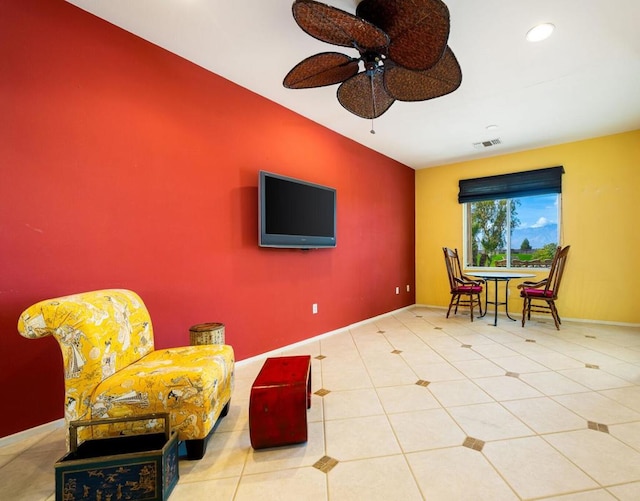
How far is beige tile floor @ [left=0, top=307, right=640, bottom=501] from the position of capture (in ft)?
4.34

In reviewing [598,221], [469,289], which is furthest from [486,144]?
[469,289]

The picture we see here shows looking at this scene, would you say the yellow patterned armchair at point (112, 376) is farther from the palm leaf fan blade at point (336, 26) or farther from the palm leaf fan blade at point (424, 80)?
the palm leaf fan blade at point (424, 80)

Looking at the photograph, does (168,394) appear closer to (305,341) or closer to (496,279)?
(305,341)

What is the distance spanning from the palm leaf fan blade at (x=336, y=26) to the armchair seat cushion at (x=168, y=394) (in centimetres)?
183

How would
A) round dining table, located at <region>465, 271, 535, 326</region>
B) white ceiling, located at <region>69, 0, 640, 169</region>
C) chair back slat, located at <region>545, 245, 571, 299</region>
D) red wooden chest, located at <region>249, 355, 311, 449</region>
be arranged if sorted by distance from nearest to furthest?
red wooden chest, located at <region>249, 355, 311, 449</region>
white ceiling, located at <region>69, 0, 640, 169</region>
chair back slat, located at <region>545, 245, 571, 299</region>
round dining table, located at <region>465, 271, 535, 326</region>

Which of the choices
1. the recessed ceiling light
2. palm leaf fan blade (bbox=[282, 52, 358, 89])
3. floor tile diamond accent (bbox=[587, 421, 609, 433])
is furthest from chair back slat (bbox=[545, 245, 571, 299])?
palm leaf fan blade (bbox=[282, 52, 358, 89])

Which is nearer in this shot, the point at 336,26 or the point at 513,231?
the point at 336,26

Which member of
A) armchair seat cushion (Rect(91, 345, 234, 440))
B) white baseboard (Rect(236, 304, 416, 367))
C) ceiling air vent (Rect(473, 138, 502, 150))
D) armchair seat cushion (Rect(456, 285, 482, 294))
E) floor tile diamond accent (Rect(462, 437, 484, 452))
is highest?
ceiling air vent (Rect(473, 138, 502, 150))

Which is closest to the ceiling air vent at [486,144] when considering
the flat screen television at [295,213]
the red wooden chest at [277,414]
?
the flat screen television at [295,213]

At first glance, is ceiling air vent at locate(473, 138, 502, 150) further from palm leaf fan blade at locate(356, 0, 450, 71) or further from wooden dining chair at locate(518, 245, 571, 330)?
palm leaf fan blade at locate(356, 0, 450, 71)

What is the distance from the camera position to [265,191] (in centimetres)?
282

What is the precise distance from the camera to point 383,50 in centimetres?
160

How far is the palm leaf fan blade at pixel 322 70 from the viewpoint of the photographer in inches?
68.8

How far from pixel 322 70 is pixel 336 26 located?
48 centimetres
